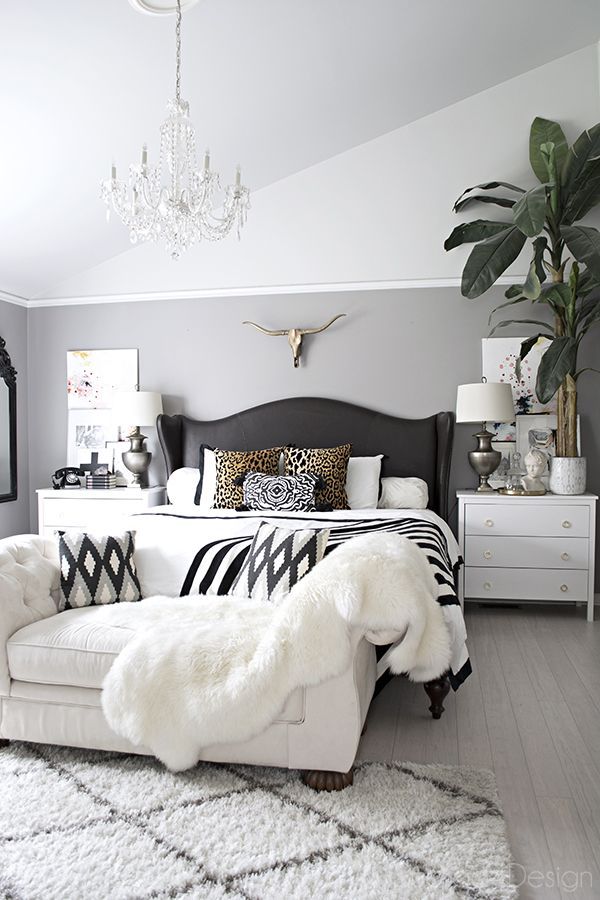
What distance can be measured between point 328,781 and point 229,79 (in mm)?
3299

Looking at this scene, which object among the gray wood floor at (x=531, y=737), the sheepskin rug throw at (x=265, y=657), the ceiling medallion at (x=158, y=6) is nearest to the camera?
the gray wood floor at (x=531, y=737)

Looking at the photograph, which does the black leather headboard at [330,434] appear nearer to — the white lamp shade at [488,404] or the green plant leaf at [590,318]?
the white lamp shade at [488,404]

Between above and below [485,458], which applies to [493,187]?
above

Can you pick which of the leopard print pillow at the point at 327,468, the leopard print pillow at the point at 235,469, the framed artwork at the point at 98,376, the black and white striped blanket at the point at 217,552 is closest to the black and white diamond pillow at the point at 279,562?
the black and white striped blanket at the point at 217,552

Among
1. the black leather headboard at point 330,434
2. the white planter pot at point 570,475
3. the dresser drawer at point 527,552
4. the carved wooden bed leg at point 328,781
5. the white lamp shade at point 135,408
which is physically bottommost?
the carved wooden bed leg at point 328,781

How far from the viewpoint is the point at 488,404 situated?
421 cm

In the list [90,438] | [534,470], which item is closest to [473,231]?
[534,470]

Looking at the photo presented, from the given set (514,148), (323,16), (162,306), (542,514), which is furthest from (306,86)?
(542,514)

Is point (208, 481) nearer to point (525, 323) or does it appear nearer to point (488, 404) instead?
point (488, 404)

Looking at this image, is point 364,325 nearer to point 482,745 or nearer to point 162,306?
point 162,306

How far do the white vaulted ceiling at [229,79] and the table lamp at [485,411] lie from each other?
5.34ft

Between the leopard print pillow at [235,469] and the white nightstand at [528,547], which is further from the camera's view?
the leopard print pillow at [235,469]

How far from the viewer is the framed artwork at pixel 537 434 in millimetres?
4500

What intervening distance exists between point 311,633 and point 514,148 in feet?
12.2
